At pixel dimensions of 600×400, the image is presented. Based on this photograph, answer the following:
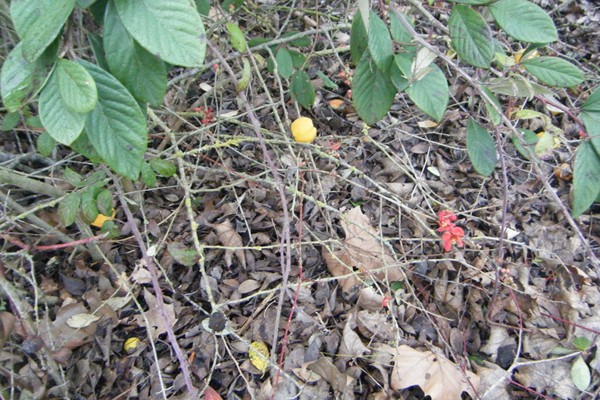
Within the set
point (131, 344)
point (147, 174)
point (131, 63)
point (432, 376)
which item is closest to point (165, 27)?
point (131, 63)

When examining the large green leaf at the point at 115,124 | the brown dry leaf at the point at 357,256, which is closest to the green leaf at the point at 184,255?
the brown dry leaf at the point at 357,256

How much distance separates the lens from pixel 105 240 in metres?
1.66

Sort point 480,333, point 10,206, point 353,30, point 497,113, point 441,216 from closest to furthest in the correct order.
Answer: point 497,113 → point 353,30 → point 10,206 → point 441,216 → point 480,333

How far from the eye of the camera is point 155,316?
1.62 meters

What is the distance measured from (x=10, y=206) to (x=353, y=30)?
3.99 feet

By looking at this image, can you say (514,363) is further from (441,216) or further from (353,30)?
(353,30)

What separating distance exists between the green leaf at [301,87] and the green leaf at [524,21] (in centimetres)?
89

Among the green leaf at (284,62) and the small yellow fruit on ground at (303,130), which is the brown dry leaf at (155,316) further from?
the green leaf at (284,62)

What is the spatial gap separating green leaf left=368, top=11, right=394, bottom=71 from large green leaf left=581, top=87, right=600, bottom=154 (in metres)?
0.44

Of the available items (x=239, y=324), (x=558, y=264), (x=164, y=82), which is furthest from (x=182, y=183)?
(x=558, y=264)

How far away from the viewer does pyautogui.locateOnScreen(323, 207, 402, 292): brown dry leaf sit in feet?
5.67

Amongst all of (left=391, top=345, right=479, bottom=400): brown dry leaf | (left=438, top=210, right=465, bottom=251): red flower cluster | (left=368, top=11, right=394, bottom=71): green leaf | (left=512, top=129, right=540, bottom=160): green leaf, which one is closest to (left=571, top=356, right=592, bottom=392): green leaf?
(left=391, top=345, right=479, bottom=400): brown dry leaf

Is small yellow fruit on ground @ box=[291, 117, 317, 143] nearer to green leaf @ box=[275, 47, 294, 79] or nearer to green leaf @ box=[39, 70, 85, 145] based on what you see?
green leaf @ box=[275, 47, 294, 79]

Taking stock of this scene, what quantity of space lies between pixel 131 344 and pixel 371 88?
118 centimetres
